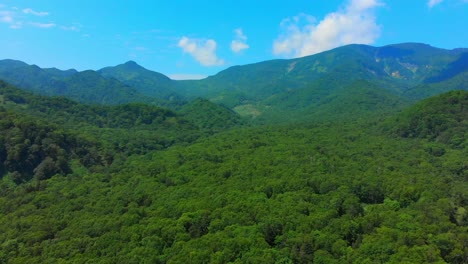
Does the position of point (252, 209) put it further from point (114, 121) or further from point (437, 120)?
point (114, 121)

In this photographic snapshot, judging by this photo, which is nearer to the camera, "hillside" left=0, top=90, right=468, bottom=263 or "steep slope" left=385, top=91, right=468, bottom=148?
"hillside" left=0, top=90, right=468, bottom=263

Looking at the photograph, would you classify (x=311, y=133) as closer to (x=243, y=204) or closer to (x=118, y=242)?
(x=243, y=204)

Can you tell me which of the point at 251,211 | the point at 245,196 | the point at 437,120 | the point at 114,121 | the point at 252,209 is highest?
the point at 437,120

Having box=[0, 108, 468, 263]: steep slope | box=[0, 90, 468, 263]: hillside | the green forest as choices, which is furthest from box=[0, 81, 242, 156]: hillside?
box=[0, 108, 468, 263]: steep slope

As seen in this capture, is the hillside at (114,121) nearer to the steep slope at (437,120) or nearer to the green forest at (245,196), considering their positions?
the green forest at (245,196)

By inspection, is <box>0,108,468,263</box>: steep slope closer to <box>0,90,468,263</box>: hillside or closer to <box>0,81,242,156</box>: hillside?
<box>0,90,468,263</box>: hillside

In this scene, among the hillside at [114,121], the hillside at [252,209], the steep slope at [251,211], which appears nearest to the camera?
the steep slope at [251,211]

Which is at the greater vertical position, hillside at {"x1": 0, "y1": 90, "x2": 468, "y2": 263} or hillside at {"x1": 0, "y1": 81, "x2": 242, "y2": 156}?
hillside at {"x1": 0, "y1": 81, "x2": 242, "y2": 156}

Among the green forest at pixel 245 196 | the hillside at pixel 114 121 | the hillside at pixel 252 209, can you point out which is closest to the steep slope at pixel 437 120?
the green forest at pixel 245 196

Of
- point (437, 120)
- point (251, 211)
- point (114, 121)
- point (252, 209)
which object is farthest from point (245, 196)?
point (114, 121)
